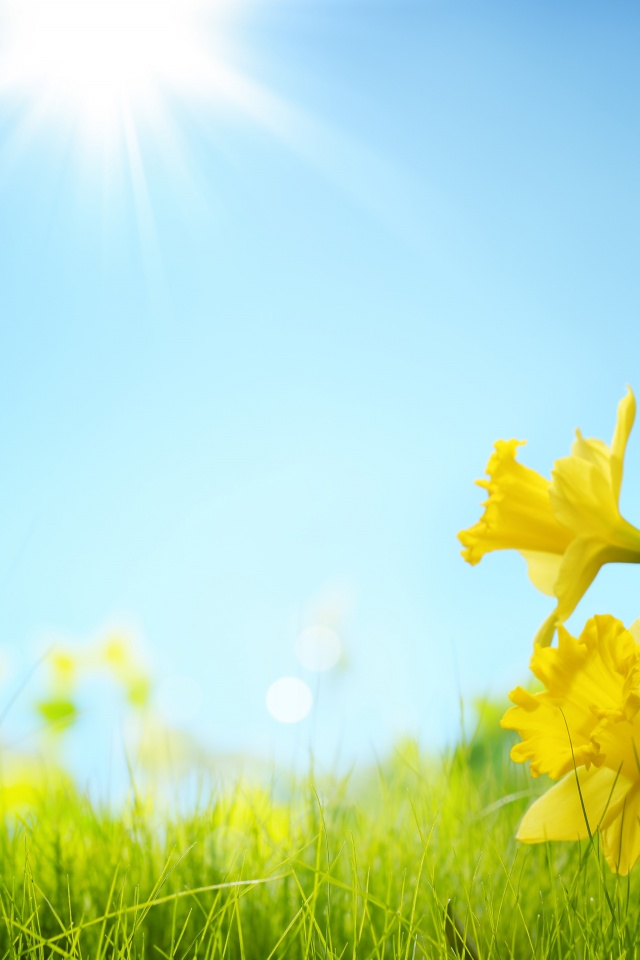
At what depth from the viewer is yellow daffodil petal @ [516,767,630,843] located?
940 mm

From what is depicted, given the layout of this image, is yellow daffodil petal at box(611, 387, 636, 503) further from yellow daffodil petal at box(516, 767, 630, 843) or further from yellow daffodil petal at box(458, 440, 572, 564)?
yellow daffodil petal at box(516, 767, 630, 843)

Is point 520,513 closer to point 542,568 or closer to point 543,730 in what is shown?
point 542,568

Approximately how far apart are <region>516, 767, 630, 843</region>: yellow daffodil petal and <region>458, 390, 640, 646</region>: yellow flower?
0.16m

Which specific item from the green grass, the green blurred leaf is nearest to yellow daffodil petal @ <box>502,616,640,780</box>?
the green grass

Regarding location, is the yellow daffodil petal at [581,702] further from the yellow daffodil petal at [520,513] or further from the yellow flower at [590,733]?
the yellow daffodil petal at [520,513]

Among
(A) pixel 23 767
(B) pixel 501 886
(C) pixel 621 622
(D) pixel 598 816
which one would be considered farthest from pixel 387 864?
(A) pixel 23 767

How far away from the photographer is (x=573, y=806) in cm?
95

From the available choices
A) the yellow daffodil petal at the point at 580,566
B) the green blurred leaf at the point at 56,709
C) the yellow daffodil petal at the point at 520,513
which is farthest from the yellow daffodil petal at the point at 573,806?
the green blurred leaf at the point at 56,709

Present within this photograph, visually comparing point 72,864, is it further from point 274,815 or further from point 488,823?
point 488,823

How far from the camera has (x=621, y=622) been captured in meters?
0.90

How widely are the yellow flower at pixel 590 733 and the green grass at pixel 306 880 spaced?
49 millimetres

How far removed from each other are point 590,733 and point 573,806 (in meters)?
0.10

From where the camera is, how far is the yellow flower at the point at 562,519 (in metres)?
0.97

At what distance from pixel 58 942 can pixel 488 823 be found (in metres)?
0.72
